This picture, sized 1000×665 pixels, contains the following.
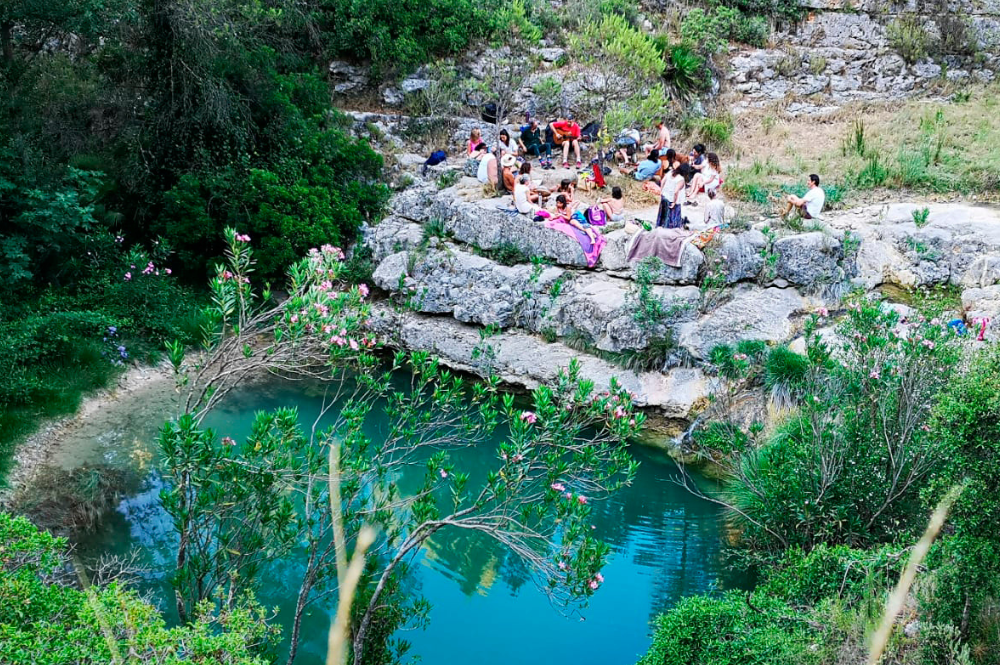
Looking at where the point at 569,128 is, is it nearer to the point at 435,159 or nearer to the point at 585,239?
the point at 435,159

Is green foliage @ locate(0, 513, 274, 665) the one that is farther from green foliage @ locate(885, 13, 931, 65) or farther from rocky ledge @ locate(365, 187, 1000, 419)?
green foliage @ locate(885, 13, 931, 65)

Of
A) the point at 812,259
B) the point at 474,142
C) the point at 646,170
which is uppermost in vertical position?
the point at 474,142

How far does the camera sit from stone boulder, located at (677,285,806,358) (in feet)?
37.5

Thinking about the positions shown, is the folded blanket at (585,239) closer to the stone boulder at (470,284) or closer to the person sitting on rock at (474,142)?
the stone boulder at (470,284)

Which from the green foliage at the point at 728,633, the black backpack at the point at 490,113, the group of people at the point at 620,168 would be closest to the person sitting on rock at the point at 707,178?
the group of people at the point at 620,168

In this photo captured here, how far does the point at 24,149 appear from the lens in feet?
37.0

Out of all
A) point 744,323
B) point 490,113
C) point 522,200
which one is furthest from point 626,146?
point 744,323

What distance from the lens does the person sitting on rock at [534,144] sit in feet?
50.2

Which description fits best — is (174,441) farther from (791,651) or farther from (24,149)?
(24,149)

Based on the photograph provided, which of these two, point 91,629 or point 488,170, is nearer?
point 91,629

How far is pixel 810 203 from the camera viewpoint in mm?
12742

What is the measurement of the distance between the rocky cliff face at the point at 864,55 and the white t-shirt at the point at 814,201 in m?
5.49

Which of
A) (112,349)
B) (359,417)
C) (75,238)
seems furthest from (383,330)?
(359,417)

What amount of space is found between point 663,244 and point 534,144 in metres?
4.32
